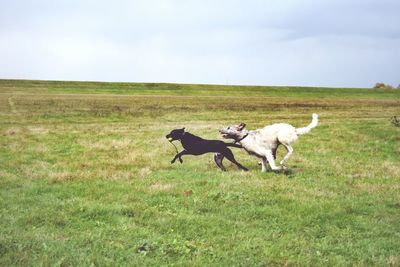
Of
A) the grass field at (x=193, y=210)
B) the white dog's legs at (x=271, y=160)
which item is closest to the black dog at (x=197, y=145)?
the grass field at (x=193, y=210)

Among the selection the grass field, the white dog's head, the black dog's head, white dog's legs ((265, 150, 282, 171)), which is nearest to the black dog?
the black dog's head

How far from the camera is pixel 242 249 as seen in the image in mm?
7617

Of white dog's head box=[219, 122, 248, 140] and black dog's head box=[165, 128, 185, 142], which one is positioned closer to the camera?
black dog's head box=[165, 128, 185, 142]

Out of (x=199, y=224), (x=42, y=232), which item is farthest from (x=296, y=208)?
(x=42, y=232)

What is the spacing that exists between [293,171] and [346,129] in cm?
1432

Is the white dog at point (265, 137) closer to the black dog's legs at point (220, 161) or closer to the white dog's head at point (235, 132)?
the white dog's head at point (235, 132)

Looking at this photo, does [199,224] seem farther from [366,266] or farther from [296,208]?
[366,266]

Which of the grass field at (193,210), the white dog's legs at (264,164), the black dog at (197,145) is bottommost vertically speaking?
the grass field at (193,210)

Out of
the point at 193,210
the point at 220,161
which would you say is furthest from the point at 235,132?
the point at 193,210

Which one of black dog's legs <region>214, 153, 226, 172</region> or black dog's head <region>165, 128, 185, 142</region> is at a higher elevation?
black dog's head <region>165, 128, 185, 142</region>

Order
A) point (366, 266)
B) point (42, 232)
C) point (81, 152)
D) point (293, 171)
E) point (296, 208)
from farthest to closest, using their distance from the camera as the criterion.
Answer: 1. point (81, 152)
2. point (293, 171)
3. point (296, 208)
4. point (42, 232)
5. point (366, 266)

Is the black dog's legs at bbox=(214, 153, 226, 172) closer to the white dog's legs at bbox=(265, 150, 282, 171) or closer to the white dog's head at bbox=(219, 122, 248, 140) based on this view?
the white dog's head at bbox=(219, 122, 248, 140)

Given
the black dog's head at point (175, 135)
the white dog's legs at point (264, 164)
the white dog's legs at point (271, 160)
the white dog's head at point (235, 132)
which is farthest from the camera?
the white dog's legs at point (264, 164)

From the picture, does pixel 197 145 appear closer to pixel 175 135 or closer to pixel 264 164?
pixel 175 135
